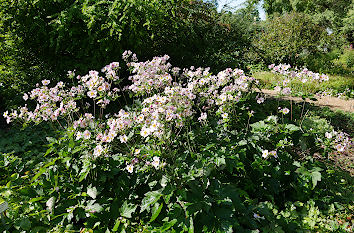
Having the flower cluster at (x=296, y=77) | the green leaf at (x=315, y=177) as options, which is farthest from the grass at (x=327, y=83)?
the green leaf at (x=315, y=177)

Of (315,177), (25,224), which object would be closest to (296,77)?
(315,177)

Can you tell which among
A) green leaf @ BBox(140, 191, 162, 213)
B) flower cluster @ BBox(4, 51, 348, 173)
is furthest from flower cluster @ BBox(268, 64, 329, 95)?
green leaf @ BBox(140, 191, 162, 213)

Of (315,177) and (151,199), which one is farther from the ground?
(151,199)

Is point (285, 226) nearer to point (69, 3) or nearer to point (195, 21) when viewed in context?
point (195, 21)

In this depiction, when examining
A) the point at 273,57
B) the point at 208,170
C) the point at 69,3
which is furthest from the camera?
the point at 273,57

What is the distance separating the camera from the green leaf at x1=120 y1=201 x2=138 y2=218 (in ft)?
7.07

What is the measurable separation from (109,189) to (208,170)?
979 mm

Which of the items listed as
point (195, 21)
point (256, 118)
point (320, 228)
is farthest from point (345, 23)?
point (320, 228)

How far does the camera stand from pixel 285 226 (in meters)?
2.22

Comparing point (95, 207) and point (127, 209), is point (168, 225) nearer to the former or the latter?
point (127, 209)

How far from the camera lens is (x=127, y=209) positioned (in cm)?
219

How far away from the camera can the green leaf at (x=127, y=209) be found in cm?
215

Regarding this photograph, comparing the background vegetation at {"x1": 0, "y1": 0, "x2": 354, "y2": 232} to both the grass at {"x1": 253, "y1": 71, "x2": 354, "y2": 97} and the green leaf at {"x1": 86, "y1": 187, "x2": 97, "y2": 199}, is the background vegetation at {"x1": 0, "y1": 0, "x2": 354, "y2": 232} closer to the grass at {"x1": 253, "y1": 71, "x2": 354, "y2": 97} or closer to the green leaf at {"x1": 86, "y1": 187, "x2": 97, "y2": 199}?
the green leaf at {"x1": 86, "y1": 187, "x2": 97, "y2": 199}

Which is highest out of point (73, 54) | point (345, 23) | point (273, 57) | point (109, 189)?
point (73, 54)
